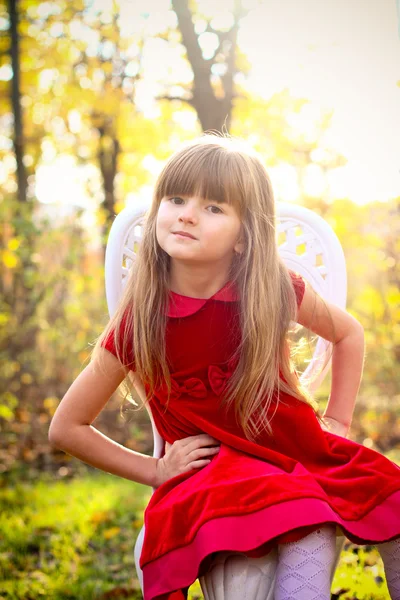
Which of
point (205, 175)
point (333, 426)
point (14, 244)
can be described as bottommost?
point (333, 426)

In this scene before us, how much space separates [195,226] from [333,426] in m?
0.69

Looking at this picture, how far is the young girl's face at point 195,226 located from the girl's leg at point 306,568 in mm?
679

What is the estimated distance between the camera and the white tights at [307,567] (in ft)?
4.11

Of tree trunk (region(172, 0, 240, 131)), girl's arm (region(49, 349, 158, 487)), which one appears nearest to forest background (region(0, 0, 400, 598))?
tree trunk (region(172, 0, 240, 131))

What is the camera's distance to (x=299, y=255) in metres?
1.99

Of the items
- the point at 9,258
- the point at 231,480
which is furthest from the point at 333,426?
the point at 9,258

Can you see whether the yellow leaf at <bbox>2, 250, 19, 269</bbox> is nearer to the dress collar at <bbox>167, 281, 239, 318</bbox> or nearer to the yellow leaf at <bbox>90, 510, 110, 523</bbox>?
the yellow leaf at <bbox>90, 510, 110, 523</bbox>

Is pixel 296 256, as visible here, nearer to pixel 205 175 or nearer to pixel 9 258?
pixel 205 175

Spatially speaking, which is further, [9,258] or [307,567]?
[9,258]

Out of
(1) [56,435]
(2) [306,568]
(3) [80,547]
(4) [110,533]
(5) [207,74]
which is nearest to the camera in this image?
(2) [306,568]

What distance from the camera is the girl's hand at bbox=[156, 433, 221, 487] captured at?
1484 millimetres

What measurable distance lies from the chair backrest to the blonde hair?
17 cm

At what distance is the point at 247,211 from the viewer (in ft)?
5.23

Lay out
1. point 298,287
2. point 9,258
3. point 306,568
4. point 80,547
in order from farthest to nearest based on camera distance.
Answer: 1. point 9,258
2. point 80,547
3. point 298,287
4. point 306,568
